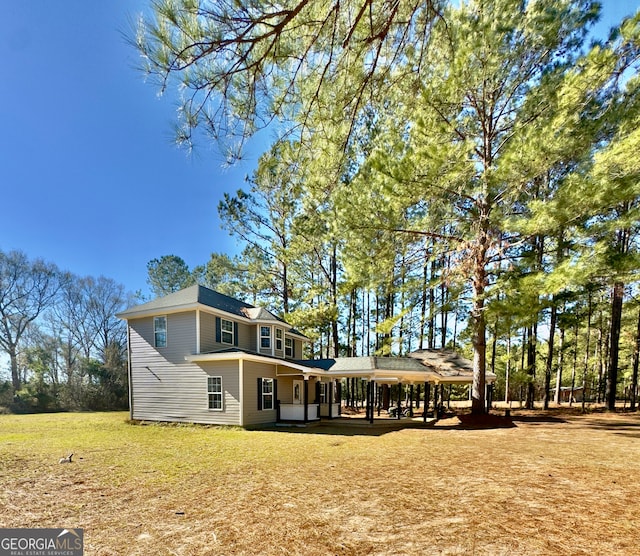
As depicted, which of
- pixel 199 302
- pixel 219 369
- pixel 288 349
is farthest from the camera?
pixel 288 349

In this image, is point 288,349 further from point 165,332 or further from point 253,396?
point 165,332

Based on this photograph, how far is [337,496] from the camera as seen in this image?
14.3 feet

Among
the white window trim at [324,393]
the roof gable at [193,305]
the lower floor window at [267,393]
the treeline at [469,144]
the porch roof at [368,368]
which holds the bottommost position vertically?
the white window trim at [324,393]

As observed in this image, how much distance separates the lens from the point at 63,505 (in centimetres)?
421

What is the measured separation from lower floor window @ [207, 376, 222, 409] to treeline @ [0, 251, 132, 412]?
15.6 m

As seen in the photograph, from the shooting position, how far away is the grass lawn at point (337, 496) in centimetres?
307

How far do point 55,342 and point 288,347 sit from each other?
2002 centimetres

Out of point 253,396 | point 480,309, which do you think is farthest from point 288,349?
point 480,309

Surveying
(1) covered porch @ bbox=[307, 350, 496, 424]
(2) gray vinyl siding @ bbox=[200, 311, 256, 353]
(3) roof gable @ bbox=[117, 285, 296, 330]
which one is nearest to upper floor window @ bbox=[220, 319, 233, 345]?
(2) gray vinyl siding @ bbox=[200, 311, 256, 353]

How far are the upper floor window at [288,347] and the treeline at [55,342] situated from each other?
1474 cm

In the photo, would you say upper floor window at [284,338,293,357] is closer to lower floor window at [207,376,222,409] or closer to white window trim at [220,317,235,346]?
white window trim at [220,317,235,346]

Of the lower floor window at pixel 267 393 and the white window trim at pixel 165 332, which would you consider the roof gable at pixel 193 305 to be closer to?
the white window trim at pixel 165 332

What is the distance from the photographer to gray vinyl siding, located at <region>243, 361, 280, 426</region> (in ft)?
39.4

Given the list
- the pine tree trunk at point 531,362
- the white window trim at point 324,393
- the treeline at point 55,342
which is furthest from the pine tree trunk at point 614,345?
the treeline at point 55,342
